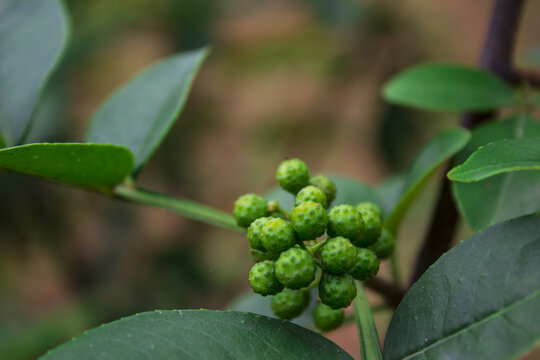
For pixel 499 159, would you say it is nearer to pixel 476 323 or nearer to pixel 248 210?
pixel 476 323

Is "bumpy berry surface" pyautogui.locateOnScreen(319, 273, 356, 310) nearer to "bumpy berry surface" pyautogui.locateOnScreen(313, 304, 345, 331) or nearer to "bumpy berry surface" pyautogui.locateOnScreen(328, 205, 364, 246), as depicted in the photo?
"bumpy berry surface" pyautogui.locateOnScreen(328, 205, 364, 246)

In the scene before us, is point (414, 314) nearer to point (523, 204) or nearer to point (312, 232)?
point (312, 232)

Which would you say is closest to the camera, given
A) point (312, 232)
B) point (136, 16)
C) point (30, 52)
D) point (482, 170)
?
point (482, 170)

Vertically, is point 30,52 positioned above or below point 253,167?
above

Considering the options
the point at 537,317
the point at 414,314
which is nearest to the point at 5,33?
the point at 414,314

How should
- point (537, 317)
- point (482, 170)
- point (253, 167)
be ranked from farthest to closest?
point (253, 167) < point (482, 170) < point (537, 317)

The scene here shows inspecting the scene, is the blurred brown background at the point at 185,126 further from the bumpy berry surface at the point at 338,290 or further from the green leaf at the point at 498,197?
the bumpy berry surface at the point at 338,290

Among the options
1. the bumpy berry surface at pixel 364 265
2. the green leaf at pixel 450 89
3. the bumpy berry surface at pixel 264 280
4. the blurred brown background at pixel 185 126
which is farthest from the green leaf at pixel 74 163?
the blurred brown background at pixel 185 126
